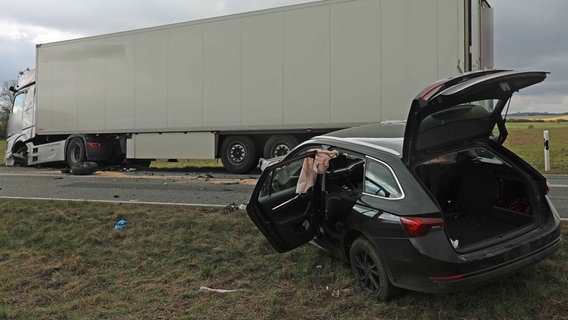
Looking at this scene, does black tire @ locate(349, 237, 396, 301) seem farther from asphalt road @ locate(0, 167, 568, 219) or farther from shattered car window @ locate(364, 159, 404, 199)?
asphalt road @ locate(0, 167, 568, 219)

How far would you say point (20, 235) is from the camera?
5.89 meters

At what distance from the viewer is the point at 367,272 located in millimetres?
3553

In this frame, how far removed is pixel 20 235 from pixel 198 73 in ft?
23.1

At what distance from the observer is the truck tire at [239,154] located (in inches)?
465

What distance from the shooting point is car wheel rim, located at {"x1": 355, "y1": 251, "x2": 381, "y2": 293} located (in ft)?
11.4

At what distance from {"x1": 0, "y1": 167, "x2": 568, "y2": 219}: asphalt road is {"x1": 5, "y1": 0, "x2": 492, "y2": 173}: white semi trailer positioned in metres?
1.37

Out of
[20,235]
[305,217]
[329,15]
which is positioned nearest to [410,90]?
[329,15]

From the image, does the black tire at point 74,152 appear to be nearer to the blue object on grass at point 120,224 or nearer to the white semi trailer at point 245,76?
the white semi trailer at point 245,76

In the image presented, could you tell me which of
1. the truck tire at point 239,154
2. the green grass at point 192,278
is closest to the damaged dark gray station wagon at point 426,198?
the green grass at point 192,278

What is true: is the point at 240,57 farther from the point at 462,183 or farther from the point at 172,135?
the point at 462,183

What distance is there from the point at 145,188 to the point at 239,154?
117 inches

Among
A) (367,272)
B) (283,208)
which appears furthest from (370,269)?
(283,208)

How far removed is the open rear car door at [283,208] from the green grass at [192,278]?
38 cm

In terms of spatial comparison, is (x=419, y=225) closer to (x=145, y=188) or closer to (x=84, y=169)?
(x=145, y=188)
